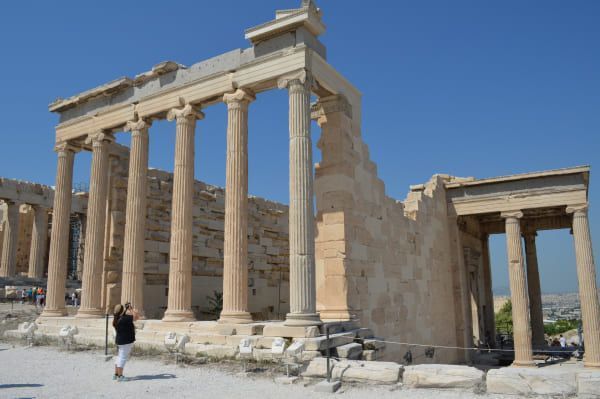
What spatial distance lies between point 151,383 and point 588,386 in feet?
22.7

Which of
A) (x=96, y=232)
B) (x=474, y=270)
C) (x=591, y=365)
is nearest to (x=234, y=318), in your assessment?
(x=96, y=232)

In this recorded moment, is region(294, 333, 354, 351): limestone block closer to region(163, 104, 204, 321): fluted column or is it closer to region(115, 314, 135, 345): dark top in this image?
region(115, 314, 135, 345): dark top

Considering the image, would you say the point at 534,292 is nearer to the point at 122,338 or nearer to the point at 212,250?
the point at 212,250

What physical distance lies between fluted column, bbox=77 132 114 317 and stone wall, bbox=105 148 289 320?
38.2 inches

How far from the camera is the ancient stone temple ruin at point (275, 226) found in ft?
42.1

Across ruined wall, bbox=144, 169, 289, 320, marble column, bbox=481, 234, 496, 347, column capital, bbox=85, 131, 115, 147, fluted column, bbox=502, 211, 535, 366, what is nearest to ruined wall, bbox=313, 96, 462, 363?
fluted column, bbox=502, 211, 535, 366

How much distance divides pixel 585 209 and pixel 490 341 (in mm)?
11561

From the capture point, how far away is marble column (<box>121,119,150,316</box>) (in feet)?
49.4

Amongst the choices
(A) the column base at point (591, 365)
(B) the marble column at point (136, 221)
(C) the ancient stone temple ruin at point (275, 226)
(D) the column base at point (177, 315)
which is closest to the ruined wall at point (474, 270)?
(C) the ancient stone temple ruin at point (275, 226)

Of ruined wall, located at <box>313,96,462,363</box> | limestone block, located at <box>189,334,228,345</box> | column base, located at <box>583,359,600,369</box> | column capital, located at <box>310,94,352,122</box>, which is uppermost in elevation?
column capital, located at <box>310,94,352,122</box>

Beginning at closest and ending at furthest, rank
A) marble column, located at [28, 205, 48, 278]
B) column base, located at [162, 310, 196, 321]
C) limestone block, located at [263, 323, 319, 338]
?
1. limestone block, located at [263, 323, 319, 338]
2. column base, located at [162, 310, 196, 321]
3. marble column, located at [28, 205, 48, 278]

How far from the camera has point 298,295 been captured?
11734mm

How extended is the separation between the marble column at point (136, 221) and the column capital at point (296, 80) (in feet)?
17.7

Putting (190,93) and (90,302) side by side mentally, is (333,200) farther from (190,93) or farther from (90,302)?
(90,302)
